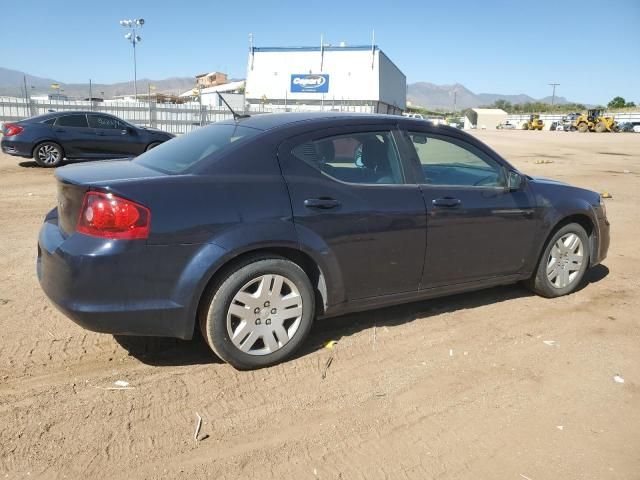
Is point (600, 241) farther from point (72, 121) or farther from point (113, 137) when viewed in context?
point (72, 121)

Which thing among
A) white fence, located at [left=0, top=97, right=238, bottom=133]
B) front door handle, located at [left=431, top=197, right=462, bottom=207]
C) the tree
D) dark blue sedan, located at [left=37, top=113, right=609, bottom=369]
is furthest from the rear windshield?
the tree

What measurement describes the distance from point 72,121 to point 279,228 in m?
11.5

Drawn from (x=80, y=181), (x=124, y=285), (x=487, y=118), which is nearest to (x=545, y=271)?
(x=124, y=285)

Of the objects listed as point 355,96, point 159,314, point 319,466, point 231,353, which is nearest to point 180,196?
point 159,314

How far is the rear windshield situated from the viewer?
3.43m

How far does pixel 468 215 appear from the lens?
13.2ft

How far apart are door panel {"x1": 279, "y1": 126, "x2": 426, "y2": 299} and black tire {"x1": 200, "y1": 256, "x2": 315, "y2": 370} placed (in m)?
0.26

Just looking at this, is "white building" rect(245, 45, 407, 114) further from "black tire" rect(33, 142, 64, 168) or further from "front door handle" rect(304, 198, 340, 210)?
"front door handle" rect(304, 198, 340, 210)

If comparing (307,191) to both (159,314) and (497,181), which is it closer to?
(159,314)

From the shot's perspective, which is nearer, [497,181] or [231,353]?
[231,353]

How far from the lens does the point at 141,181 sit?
3.05 metres

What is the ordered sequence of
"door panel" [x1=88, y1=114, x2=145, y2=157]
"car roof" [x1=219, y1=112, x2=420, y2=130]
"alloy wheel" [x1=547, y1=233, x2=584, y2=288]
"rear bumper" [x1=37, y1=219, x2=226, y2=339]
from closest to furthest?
"rear bumper" [x1=37, y1=219, x2=226, y2=339]
"car roof" [x1=219, y1=112, x2=420, y2=130]
"alloy wheel" [x1=547, y1=233, x2=584, y2=288]
"door panel" [x1=88, y1=114, x2=145, y2=157]

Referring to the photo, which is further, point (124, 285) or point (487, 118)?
point (487, 118)

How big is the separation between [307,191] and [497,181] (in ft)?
5.88
